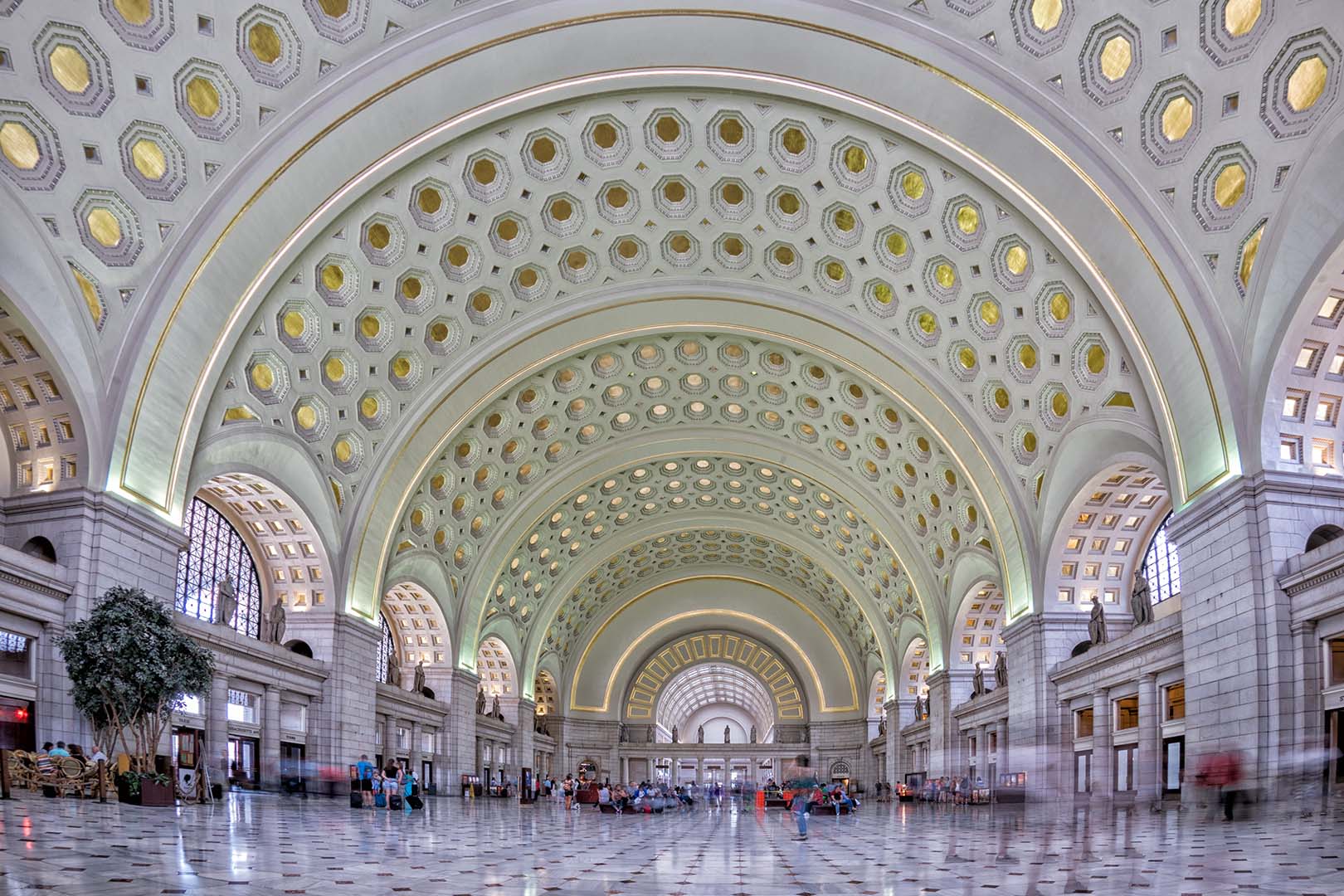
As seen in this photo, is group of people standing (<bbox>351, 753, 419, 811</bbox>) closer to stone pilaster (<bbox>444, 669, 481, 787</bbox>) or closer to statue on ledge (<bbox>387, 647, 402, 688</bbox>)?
statue on ledge (<bbox>387, 647, 402, 688</bbox>)

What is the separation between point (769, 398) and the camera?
113ft

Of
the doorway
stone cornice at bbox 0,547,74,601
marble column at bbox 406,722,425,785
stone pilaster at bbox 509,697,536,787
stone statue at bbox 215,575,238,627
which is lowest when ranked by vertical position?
stone pilaster at bbox 509,697,536,787

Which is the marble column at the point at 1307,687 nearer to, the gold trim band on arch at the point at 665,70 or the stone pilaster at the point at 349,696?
the gold trim band on arch at the point at 665,70

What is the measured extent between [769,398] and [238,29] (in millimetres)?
20485

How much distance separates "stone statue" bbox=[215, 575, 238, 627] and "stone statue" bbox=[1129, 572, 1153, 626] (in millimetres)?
22555

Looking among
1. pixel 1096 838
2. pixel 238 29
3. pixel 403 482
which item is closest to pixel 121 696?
pixel 238 29

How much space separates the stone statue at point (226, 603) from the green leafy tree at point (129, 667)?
7.96 meters

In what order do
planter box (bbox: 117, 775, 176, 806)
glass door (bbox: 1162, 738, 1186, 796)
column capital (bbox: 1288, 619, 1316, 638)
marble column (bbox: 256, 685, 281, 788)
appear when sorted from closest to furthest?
planter box (bbox: 117, 775, 176, 806)
column capital (bbox: 1288, 619, 1316, 638)
glass door (bbox: 1162, 738, 1186, 796)
marble column (bbox: 256, 685, 281, 788)

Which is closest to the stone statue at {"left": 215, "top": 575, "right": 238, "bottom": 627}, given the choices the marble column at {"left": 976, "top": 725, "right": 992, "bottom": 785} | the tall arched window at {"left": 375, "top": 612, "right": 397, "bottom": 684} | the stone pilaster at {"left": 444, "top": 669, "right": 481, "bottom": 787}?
the tall arched window at {"left": 375, "top": 612, "right": 397, "bottom": 684}

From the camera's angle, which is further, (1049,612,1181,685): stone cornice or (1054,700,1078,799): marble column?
(1054,700,1078,799): marble column

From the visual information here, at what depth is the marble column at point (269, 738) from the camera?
89.4 feet

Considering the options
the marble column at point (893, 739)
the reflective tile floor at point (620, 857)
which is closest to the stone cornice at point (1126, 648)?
the reflective tile floor at point (620, 857)

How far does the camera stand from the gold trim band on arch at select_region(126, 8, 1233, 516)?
19453 mm

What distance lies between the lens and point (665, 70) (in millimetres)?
21172
